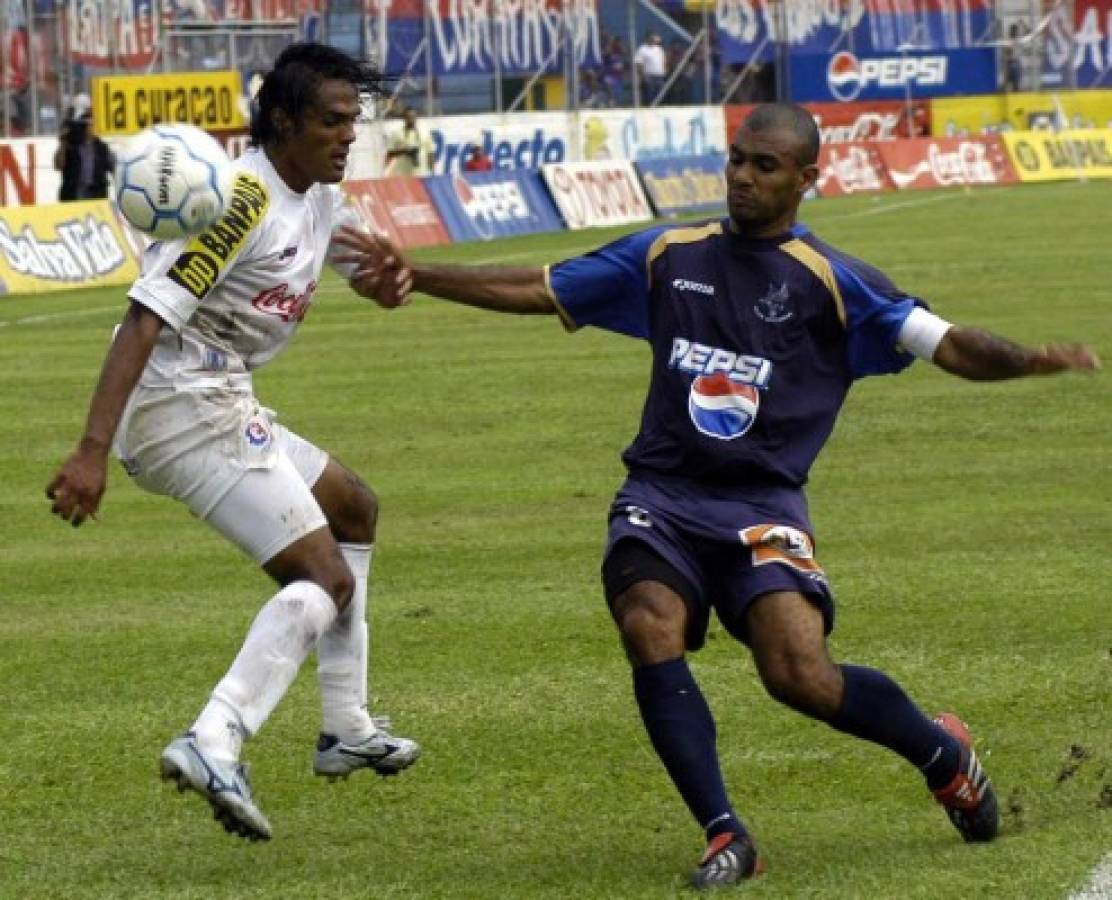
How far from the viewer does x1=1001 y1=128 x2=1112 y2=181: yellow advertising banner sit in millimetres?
58281

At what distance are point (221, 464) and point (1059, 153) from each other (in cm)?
5365

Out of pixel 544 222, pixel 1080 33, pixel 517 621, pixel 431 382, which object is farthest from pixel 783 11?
pixel 517 621

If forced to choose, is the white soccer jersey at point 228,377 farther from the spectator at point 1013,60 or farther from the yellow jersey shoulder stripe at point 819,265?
the spectator at point 1013,60

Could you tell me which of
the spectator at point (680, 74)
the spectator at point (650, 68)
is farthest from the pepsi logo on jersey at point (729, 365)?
the spectator at point (680, 74)

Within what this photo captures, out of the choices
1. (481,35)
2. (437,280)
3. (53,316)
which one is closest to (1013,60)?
(481,35)

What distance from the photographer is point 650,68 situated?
5316cm

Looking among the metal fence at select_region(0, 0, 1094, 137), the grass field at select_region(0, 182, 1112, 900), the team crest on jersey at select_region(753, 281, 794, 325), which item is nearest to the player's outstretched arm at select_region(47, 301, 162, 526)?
the grass field at select_region(0, 182, 1112, 900)

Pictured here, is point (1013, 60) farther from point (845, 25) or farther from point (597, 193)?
point (597, 193)

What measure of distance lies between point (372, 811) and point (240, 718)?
816 millimetres

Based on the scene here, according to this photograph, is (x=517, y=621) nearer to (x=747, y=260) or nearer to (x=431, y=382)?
(x=747, y=260)

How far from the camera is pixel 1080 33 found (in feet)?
222

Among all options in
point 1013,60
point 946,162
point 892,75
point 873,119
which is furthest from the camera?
point 1013,60

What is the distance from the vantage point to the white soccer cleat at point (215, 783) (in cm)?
673

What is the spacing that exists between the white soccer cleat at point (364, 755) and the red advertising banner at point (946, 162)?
48218 mm
